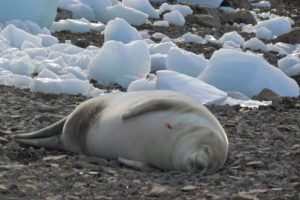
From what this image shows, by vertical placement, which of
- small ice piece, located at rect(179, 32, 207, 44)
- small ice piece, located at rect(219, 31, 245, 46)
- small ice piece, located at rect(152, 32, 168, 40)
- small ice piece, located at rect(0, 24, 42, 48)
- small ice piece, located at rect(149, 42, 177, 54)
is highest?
small ice piece, located at rect(0, 24, 42, 48)

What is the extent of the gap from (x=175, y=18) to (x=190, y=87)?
5.83m

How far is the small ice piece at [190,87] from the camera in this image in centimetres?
624

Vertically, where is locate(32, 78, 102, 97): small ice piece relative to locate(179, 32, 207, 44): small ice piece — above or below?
above

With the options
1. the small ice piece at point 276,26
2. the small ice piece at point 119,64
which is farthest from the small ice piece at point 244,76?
the small ice piece at point 276,26

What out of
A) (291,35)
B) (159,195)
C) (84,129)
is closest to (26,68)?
(84,129)

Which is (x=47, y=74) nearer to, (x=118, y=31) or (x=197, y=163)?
(x=118, y=31)

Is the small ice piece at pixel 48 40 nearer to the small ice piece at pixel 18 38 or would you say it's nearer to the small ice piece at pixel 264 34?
the small ice piece at pixel 18 38

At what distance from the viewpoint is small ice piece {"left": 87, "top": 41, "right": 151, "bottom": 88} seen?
7.39 metres

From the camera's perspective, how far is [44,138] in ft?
14.5

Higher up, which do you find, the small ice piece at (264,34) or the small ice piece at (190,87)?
the small ice piece at (190,87)

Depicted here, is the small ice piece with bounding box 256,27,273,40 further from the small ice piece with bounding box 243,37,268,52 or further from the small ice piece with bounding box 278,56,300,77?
the small ice piece with bounding box 278,56,300,77

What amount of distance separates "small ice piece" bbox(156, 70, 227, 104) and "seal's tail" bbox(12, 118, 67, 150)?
1913mm

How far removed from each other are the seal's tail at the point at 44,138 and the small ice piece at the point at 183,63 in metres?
3.38

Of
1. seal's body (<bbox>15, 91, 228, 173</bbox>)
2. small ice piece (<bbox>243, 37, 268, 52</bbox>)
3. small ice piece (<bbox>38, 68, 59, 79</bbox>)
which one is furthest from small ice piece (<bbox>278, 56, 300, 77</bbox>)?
seal's body (<bbox>15, 91, 228, 173</bbox>)
